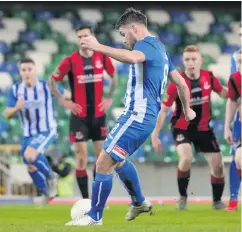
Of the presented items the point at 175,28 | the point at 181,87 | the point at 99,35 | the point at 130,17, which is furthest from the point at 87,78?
the point at 175,28

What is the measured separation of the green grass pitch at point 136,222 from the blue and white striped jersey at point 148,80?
40.3 inches

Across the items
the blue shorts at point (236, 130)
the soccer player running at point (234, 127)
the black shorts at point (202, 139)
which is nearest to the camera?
the soccer player running at point (234, 127)

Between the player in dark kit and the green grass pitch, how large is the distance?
92 centimetres

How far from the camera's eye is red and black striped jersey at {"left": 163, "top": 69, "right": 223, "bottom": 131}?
10.6 m

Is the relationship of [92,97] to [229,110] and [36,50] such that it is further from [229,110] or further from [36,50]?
[36,50]

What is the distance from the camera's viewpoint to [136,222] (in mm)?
7898

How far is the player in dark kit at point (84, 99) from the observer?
1112 centimetres

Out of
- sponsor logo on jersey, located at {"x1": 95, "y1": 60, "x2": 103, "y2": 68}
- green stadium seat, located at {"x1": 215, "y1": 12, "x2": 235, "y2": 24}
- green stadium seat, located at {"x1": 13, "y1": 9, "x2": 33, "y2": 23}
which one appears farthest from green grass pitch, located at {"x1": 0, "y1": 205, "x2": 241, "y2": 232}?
green stadium seat, located at {"x1": 215, "y1": 12, "x2": 235, "y2": 24}

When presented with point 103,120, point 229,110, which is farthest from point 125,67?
point 229,110

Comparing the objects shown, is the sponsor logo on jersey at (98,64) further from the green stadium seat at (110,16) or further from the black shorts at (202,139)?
the green stadium seat at (110,16)

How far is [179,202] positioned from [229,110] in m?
1.75

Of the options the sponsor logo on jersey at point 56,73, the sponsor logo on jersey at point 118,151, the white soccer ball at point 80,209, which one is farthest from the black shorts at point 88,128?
the sponsor logo on jersey at point 118,151

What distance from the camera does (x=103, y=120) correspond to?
11.3 m

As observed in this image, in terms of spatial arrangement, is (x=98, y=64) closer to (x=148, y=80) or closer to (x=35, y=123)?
(x=35, y=123)
